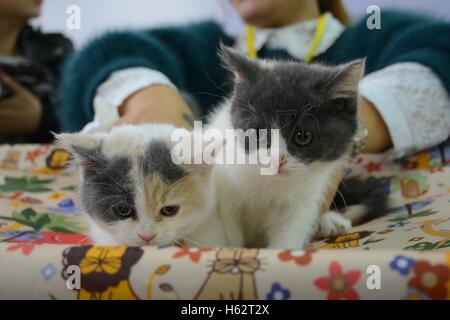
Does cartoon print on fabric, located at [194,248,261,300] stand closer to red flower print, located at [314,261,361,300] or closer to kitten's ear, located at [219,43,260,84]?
red flower print, located at [314,261,361,300]

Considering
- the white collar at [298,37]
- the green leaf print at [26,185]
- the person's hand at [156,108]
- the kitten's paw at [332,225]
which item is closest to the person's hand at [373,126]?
the white collar at [298,37]

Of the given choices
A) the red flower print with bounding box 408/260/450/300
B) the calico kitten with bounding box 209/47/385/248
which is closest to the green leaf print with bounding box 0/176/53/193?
the calico kitten with bounding box 209/47/385/248

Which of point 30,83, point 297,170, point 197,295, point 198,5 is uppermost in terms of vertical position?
point 198,5

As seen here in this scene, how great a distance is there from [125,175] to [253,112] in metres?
0.28

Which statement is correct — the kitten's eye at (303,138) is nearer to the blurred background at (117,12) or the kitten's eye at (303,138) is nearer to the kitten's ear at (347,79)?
the kitten's ear at (347,79)

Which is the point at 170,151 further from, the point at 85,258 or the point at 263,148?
the point at 85,258

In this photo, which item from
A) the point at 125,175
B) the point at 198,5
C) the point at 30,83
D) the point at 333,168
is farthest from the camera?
the point at 198,5

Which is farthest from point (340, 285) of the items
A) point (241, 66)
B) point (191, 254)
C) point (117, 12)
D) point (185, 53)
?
point (117, 12)

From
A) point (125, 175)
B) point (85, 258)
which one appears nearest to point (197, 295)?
point (85, 258)

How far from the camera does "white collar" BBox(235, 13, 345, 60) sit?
5.15 feet

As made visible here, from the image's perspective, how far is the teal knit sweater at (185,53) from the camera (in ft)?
4.49

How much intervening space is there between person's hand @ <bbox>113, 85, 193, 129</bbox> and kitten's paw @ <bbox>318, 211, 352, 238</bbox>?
1.45ft

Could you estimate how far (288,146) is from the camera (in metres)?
0.84

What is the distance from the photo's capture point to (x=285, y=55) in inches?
60.6
